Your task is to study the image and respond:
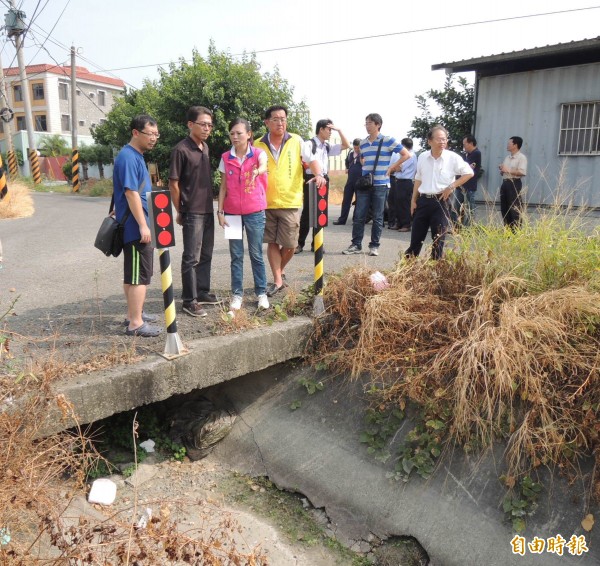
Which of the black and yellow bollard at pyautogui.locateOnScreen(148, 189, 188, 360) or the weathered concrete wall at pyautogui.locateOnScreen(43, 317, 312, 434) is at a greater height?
the black and yellow bollard at pyautogui.locateOnScreen(148, 189, 188, 360)

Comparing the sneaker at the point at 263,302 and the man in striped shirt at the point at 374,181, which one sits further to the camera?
the man in striped shirt at the point at 374,181

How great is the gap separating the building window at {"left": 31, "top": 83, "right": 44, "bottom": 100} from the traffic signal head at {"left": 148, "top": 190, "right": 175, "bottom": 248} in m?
52.9

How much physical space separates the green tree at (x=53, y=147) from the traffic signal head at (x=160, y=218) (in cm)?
4423

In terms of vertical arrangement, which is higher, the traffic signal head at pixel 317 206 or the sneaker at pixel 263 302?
the traffic signal head at pixel 317 206

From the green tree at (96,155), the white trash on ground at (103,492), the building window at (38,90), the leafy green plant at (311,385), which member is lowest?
the white trash on ground at (103,492)

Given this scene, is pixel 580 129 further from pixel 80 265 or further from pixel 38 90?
pixel 38 90

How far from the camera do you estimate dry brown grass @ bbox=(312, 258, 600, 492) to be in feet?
11.5

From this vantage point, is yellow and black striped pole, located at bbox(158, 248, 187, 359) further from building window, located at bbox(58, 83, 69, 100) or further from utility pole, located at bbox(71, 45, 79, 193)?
building window, located at bbox(58, 83, 69, 100)

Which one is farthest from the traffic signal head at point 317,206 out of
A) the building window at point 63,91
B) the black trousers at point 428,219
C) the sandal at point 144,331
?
the building window at point 63,91

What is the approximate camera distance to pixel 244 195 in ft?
A: 16.6

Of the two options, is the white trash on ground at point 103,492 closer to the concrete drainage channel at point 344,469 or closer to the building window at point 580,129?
the concrete drainage channel at point 344,469

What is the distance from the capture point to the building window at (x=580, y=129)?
9.84 metres

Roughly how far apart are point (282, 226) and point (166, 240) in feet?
5.78

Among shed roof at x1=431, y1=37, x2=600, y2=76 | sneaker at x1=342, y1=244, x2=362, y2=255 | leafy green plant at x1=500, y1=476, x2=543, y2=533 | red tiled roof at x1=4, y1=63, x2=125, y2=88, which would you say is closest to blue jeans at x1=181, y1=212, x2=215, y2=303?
sneaker at x1=342, y1=244, x2=362, y2=255
